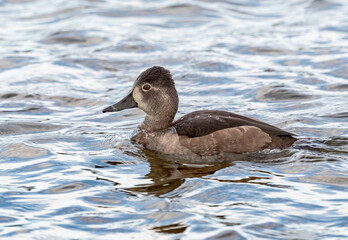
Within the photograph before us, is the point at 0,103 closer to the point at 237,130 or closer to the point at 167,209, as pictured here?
the point at 237,130

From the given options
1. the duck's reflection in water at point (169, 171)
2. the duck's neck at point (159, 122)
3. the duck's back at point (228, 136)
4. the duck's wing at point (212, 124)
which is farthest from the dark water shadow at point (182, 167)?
the duck's neck at point (159, 122)

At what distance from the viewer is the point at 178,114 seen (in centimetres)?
1089

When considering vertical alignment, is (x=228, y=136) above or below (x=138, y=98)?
below

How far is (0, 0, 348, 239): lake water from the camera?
6.64 m

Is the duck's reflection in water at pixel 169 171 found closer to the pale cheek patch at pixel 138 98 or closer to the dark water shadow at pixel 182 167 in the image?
the dark water shadow at pixel 182 167

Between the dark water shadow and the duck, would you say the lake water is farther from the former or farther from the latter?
the duck

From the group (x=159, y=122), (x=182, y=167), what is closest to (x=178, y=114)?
(x=159, y=122)

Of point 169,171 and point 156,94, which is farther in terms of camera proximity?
point 156,94

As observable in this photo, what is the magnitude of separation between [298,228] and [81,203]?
86.1 inches

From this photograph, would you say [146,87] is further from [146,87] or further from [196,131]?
[196,131]

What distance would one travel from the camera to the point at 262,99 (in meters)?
11.5

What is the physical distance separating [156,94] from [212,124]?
3.30 ft

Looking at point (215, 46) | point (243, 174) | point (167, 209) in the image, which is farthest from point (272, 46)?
point (167, 209)

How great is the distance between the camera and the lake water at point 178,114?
6641mm
